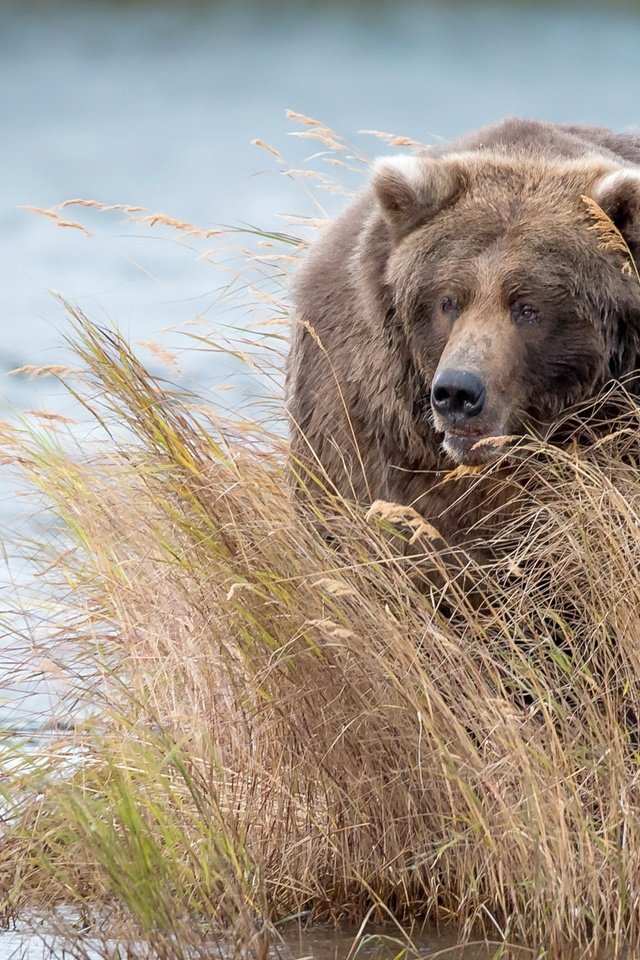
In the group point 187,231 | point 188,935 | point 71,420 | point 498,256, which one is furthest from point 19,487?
point 188,935

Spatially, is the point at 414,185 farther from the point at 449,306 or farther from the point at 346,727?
the point at 346,727

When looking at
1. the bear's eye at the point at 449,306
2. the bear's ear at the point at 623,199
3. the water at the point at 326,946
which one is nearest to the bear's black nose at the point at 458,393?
the bear's eye at the point at 449,306

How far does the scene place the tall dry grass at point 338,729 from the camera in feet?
11.3

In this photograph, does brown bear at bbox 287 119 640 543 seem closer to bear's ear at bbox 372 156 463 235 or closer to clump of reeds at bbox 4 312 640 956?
bear's ear at bbox 372 156 463 235

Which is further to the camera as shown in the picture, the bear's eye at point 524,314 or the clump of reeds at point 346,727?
the bear's eye at point 524,314

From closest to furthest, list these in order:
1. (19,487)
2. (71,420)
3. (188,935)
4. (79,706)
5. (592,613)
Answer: (188,935)
(592,613)
(79,706)
(71,420)
(19,487)

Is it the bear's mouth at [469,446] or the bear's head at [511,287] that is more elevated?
the bear's head at [511,287]

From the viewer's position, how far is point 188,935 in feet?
10.6

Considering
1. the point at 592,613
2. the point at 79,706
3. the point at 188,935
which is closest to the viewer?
the point at 188,935

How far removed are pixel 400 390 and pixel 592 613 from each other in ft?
3.26

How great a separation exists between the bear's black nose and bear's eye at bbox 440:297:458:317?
33 centimetres

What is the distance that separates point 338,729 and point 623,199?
1.64 metres

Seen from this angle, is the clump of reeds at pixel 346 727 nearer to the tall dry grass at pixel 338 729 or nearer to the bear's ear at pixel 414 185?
the tall dry grass at pixel 338 729

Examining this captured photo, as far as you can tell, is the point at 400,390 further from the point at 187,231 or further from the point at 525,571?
the point at 187,231
